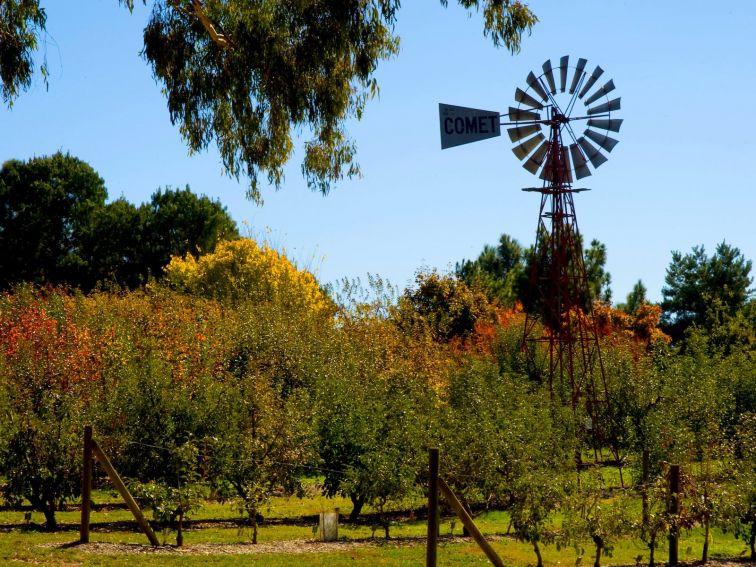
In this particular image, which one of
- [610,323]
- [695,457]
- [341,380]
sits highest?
[610,323]

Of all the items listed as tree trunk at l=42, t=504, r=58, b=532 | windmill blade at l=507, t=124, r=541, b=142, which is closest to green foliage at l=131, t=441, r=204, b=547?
tree trunk at l=42, t=504, r=58, b=532

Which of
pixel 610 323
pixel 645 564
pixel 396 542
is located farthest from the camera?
pixel 610 323

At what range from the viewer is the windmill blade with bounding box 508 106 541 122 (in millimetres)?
23969

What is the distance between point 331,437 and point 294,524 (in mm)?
1751

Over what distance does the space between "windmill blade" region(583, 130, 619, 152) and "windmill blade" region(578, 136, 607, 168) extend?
0.15 metres

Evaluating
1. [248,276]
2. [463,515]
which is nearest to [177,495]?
[463,515]

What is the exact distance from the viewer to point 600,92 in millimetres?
24125

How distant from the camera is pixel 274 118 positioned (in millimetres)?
22547

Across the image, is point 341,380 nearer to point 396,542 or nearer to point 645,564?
point 396,542

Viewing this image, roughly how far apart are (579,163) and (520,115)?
1.74m

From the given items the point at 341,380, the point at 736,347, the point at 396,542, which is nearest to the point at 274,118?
the point at 341,380

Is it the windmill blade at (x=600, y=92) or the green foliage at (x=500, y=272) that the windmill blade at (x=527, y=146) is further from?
the green foliage at (x=500, y=272)

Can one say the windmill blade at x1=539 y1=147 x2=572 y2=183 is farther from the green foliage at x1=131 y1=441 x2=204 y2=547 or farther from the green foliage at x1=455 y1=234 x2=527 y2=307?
the green foliage at x1=455 y1=234 x2=527 y2=307

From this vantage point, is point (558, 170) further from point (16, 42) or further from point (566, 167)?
point (16, 42)
